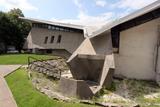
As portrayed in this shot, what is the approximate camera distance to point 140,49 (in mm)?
16078

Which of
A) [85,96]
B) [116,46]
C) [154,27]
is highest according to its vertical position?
[154,27]

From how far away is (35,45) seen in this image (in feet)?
141

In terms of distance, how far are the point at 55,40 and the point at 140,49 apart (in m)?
25.2

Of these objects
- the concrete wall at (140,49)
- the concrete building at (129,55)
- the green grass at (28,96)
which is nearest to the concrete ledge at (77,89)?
the green grass at (28,96)

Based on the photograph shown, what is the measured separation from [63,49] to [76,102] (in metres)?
29.3

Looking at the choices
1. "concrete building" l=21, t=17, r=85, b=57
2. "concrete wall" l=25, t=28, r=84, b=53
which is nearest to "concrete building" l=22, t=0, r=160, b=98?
"concrete building" l=21, t=17, r=85, b=57

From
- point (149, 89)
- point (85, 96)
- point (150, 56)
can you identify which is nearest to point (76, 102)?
point (85, 96)

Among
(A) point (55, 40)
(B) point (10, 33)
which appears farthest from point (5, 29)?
(A) point (55, 40)

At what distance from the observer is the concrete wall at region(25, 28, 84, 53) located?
36.5 meters

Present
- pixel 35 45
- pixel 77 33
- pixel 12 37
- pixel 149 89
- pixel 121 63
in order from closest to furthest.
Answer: pixel 149 89 < pixel 121 63 < pixel 77 33 < pixel 35 45 < pixel 12 37

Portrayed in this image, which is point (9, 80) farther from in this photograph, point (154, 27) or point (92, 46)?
point (154, 27)

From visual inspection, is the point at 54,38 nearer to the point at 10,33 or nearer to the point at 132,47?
the point at 10,33

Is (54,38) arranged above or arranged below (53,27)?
below

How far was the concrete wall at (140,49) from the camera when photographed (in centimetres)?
1609
